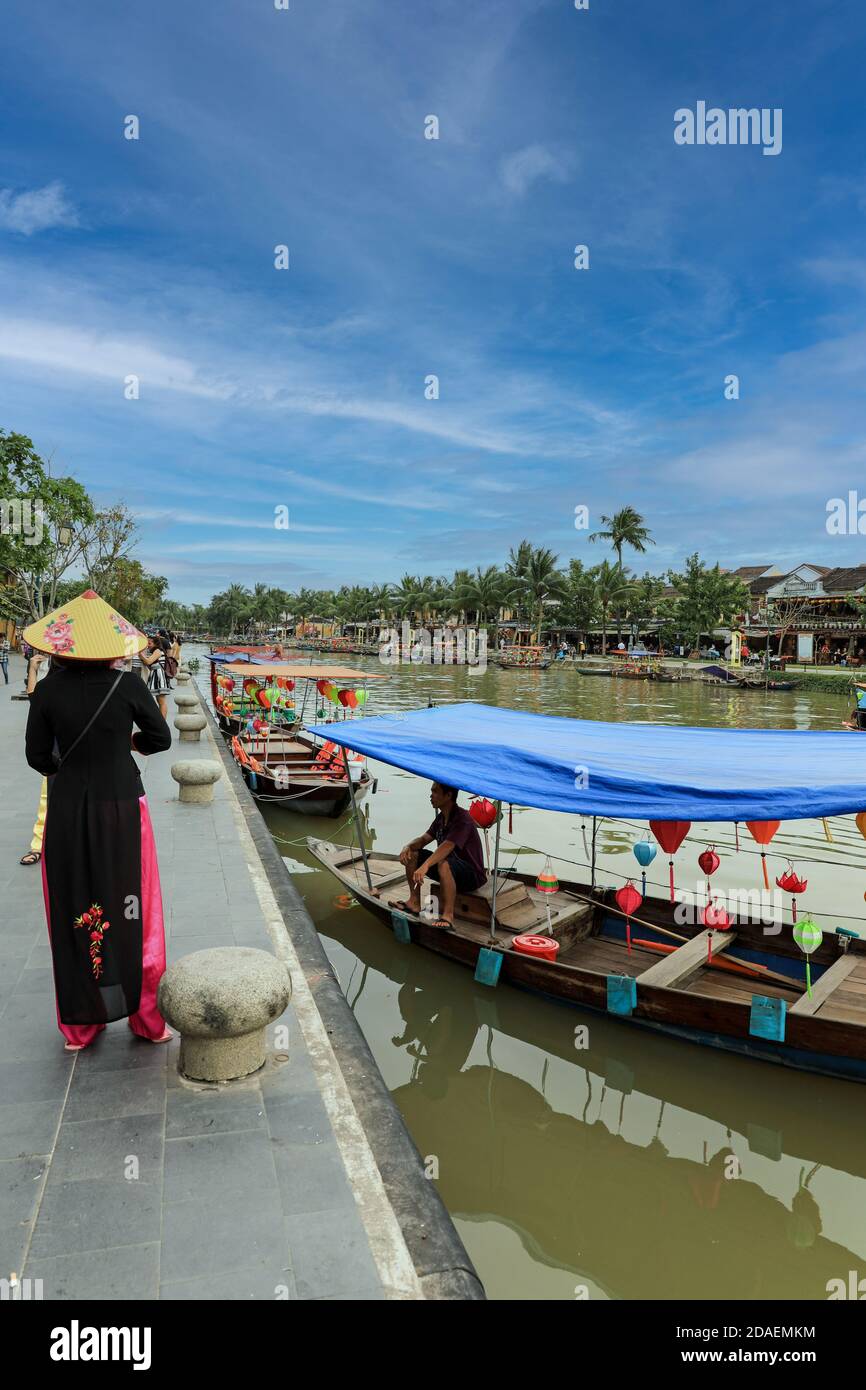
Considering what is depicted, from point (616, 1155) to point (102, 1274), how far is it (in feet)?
11.9

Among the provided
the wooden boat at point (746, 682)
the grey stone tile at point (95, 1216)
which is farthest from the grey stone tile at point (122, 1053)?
the wooden boat at point (746, 682)

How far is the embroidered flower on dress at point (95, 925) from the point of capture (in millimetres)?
3740

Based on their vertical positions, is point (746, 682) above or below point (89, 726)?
below

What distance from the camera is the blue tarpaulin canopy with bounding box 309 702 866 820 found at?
5.04 metres

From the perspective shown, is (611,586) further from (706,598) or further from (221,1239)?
(221,1239)

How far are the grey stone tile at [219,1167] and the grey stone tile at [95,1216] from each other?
108mm

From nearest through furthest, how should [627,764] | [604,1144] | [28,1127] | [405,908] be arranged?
[28,1127]
[604,1144]
[627,764]
[405,908]

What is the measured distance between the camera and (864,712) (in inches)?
985

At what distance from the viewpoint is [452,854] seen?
7250mm

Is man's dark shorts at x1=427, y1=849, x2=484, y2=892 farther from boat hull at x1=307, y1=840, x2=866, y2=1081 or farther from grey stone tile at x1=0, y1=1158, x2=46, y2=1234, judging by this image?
grey stone tile at x1=0, y1=1158, x2=46, y2=1234

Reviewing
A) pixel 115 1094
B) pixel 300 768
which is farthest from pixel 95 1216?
pixel 300 768

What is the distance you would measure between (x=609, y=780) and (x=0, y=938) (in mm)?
4627

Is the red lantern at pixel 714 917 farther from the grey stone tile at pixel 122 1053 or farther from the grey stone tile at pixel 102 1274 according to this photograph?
the grey stone tile at pixel 102 1274

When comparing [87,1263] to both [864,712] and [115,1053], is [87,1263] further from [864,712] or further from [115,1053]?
[864,712]
